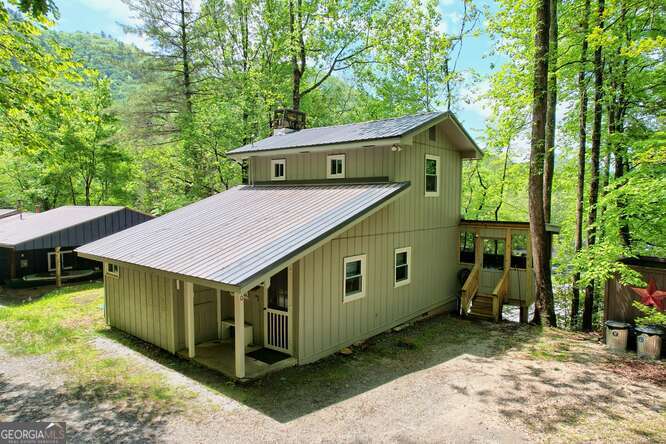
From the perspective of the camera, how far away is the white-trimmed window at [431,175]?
11.6 metres

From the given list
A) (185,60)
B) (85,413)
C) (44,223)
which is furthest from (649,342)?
(185,60)

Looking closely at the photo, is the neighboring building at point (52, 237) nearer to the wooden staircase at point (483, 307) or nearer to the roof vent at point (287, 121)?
the roof vent at point (287, 121)

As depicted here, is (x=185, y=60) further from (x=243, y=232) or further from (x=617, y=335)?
(x=617, y=335)

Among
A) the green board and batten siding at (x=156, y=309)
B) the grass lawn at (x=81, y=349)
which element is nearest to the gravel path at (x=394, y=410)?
the grass lawn at (x=81, y=349)

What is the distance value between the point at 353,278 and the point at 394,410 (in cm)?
354

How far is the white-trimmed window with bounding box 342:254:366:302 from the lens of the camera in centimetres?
888

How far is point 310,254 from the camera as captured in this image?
26.2 feet

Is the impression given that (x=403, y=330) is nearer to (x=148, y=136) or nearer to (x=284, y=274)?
(x=284, y=274)

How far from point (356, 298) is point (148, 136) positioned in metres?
17.9

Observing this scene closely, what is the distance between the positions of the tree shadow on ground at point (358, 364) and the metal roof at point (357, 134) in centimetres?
546

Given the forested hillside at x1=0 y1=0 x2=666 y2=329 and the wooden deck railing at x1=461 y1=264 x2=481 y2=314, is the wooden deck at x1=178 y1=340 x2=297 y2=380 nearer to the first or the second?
the forested hillside at x1=0 y1=0 x2=666 y2=329

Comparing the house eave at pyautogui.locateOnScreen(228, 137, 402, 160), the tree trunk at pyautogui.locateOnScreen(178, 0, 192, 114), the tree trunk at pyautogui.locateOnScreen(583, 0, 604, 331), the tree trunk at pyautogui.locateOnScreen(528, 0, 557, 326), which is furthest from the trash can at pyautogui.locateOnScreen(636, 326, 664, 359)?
the tree trunk at pyautogui.locateOnScreen(178, 0, 192, 114)

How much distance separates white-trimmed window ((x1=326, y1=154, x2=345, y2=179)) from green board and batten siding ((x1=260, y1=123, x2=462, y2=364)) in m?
0.21

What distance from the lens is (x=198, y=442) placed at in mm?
5172
